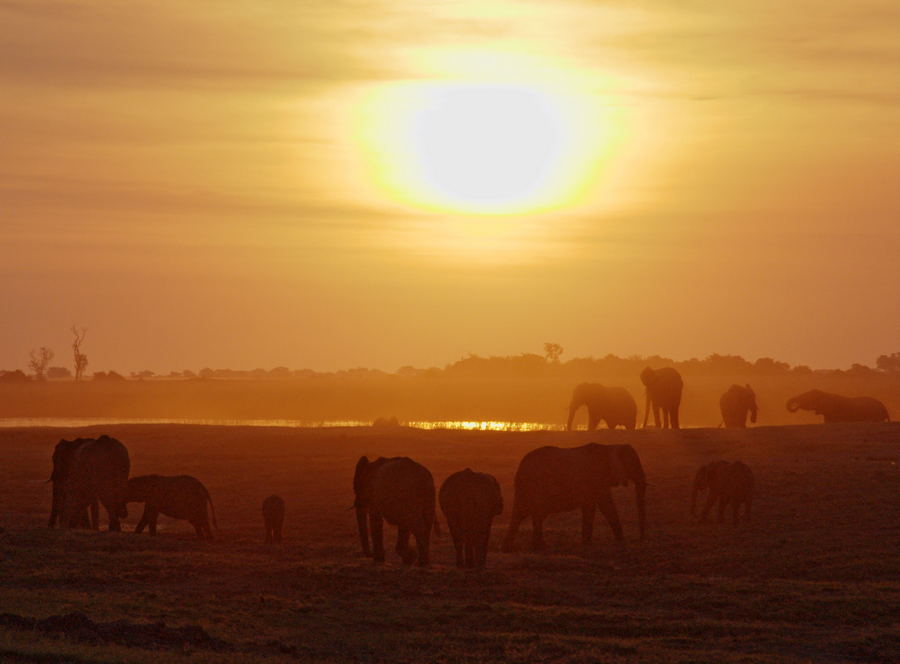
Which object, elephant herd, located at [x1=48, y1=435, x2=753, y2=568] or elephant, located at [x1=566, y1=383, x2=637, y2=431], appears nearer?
elephant herd, located at [x1=48, y1=435, x2=753, y2=568]

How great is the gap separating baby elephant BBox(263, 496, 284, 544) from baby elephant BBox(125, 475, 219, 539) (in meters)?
1.13

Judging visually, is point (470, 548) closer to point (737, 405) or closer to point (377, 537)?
point (377, 537)

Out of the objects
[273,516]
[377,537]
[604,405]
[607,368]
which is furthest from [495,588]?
[607,368]

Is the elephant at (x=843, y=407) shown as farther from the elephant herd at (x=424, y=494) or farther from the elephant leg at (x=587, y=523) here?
the elephant leg at (x=587, y=523)

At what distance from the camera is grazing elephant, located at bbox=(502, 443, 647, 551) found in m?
26.0

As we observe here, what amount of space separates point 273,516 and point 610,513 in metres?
6.39

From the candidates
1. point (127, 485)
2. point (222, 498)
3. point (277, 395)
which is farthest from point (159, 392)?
point (127, 485)

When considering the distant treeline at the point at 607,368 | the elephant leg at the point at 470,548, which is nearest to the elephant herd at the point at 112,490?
the elephant leg at the point at 470,548

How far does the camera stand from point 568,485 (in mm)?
26234

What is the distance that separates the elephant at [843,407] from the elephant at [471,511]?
32.9 meters

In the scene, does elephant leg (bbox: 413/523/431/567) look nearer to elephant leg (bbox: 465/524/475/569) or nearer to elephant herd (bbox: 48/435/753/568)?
elephant leg (bbox: 465/524/475/569)

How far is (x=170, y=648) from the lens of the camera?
15531 millimetres

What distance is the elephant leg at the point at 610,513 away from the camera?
26.0 m

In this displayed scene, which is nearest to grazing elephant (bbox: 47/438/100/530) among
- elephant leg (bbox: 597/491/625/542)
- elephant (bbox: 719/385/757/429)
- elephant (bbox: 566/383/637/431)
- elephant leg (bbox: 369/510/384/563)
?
elephant leg (bbox: 369/510/384/563)
